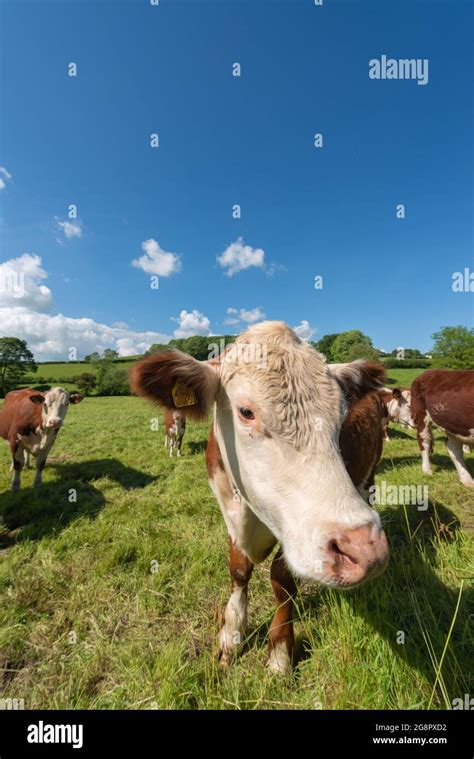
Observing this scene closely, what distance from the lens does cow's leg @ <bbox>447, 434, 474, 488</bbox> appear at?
6.73 m

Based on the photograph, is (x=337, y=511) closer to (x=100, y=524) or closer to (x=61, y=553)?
(x=61, y=553)

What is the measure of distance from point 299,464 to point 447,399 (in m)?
7.41

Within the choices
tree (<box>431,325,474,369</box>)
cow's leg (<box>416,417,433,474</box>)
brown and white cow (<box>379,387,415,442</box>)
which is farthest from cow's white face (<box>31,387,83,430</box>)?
tree (<box>431,325,474,369</box>)

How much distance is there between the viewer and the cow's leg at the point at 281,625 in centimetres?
220

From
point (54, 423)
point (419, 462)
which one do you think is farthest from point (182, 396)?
point (419, 462)

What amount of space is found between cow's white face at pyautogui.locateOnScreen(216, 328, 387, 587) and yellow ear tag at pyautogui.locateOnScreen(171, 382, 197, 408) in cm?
26

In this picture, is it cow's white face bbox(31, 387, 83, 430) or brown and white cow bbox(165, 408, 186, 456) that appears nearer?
cow's white face bbox(31, 387, 83, 430)

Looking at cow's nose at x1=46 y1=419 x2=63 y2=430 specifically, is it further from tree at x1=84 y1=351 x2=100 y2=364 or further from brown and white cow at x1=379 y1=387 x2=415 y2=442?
tree at x1=84 y1=351 x2=100 y2=364

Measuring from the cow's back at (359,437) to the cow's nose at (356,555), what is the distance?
1560 mm

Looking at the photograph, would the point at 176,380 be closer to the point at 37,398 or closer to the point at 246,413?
the point at 246,413

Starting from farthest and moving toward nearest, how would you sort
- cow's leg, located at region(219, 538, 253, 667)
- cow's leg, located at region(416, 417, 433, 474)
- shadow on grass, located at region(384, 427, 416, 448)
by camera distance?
shadow on grass, located at region(384, 427, 416, 448)
cow's leg, located at region(416, 417, 433, 474)
cow's leg, located at region(219, 538, 253, 667)

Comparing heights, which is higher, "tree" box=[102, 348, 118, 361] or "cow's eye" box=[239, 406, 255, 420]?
"tree" box=[102, 348, 118, 361]

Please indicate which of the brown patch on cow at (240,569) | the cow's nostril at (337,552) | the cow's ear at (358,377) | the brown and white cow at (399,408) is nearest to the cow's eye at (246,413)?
the cow's nostril at (337,552)
